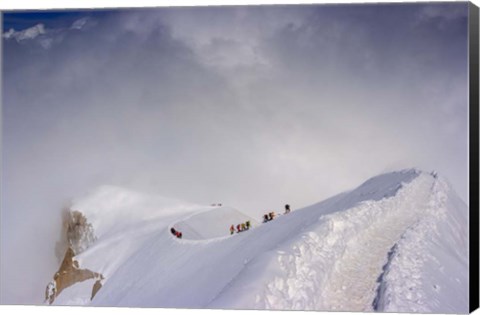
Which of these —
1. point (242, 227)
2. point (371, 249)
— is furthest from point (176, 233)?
point (371, 249)

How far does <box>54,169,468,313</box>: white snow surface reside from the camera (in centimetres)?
1917

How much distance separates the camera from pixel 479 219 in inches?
787

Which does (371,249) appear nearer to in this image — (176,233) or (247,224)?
(247,224)

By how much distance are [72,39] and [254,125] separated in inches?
146

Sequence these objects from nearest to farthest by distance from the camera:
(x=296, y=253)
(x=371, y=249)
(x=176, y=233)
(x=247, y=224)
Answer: (x=296, y=253)
(x=371, y=249)
(x=247, y=224)
(x=176, y=233)

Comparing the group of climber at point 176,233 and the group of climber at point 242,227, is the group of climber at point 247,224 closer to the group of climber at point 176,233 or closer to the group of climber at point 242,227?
the group of climber at point 242,227

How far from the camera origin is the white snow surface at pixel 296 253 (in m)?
19.2

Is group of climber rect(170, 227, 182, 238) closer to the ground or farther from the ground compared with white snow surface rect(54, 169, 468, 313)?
farther from the ground

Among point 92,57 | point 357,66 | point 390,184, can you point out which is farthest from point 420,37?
point 92,57

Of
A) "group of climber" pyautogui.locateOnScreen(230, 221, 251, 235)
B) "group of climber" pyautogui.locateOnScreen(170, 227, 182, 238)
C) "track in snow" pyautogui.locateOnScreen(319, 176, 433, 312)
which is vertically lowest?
"track in snow" pyautogui.locateOnScreen(319, 176, 433, 312)

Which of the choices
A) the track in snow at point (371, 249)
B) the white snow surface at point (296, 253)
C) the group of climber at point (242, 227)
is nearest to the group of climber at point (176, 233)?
the white snow surface at point (296, 253)

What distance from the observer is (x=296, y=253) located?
759 inches

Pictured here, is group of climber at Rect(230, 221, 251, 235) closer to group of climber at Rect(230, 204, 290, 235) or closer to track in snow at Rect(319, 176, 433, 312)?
group of climber at Rect(230, 204, 290, 235)

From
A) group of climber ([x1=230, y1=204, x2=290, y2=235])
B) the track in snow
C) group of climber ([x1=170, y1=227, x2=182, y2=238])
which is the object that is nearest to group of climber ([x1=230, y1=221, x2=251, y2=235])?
group of climber ([x1=230, y1=204, x2=290, y2=235])
